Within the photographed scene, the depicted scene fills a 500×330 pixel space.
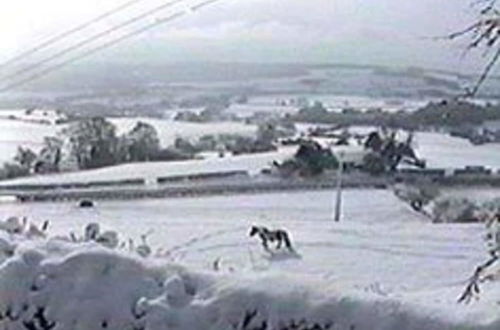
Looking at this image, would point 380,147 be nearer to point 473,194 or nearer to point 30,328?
point 473,194

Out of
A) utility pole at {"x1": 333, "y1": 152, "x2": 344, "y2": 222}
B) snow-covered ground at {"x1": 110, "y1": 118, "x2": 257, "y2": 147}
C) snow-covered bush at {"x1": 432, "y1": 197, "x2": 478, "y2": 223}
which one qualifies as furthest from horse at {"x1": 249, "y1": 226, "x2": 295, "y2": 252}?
snow-covered ground at {"x1": 110, "y1": 118, "x2": 257, "y2": 147}

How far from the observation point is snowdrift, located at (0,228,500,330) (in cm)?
439

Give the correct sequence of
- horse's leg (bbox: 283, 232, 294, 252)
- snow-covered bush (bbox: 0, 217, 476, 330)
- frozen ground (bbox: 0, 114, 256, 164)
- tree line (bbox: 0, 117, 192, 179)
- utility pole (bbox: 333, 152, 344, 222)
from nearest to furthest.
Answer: snow-covered bush (bbox: 0, 217, 476, 330) → horse's leg (bbox: 283, 232, 294, 252) → utility pole (bbox: 333, 152, 344, 222) → tree line (bbox: 0, 117, 192, 179) → frozen ground (bbox: 0, 114, 256, 164)

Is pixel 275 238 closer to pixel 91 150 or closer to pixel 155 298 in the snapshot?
pixel 155 298

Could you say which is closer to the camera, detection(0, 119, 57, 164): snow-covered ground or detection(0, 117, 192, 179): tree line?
detection(0, 119, 57, 164): snow-covered ground

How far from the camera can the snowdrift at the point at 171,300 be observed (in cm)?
439

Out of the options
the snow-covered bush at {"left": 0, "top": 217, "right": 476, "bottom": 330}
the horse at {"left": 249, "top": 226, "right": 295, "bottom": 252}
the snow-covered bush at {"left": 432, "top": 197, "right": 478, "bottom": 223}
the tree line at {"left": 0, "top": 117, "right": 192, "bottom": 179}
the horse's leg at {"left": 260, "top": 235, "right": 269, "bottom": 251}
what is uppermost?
the snow-covered bush at {"left": 0, "top": 217, "right": 476, "bottom": 330}

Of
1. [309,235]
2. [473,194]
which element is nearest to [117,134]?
[473,194]

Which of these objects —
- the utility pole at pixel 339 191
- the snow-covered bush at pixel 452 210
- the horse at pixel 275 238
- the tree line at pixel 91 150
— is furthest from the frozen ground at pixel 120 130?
the horse at pixel 275 238

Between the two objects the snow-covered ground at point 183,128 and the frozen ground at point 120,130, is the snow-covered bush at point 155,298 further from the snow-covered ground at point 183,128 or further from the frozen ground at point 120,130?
the snow-covered ground at point 183,128

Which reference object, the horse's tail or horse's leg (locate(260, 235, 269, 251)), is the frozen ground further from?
the horse's tail

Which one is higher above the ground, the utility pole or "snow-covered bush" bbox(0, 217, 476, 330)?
"snow-covered bush" bbox(0, 217, 476, 330)

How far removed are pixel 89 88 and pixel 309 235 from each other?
1199 inches

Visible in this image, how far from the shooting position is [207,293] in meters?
4.90
